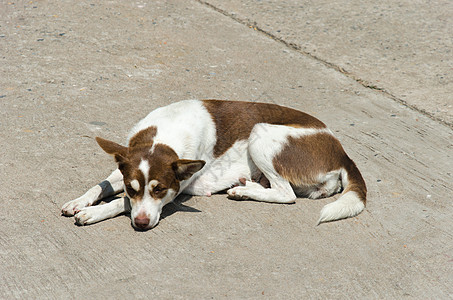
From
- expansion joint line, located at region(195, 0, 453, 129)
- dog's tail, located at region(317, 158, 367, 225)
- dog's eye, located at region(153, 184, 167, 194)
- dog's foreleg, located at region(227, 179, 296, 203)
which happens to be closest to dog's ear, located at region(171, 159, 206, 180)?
dog's eye, located at region(153, 184, 167, 194)

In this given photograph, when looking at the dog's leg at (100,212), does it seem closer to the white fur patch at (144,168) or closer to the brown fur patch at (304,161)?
the white fur patch at (144,168)


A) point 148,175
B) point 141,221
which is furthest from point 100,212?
point 148,175

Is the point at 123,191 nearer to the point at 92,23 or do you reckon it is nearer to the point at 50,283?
the point at 50,283

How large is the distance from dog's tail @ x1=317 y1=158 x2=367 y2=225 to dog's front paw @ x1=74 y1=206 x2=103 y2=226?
1.70 meters

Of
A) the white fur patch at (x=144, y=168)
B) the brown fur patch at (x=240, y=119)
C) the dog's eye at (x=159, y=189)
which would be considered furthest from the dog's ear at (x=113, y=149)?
the brown fur patch at (x=240, y=119)

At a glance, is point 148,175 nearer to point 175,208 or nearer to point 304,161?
point 175,208

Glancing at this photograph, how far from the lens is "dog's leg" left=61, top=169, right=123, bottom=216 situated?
4.26m

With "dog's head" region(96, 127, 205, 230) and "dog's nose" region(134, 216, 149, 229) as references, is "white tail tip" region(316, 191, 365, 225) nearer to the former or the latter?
"dog's head" region(96, 127, 205, 230)

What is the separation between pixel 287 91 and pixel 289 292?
3.48 metres

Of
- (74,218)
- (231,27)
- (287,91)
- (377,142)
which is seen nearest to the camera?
(74,218)

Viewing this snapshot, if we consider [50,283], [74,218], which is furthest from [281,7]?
[50,283]

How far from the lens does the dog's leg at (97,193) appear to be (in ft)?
14.0

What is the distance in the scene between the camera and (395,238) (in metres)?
4.39

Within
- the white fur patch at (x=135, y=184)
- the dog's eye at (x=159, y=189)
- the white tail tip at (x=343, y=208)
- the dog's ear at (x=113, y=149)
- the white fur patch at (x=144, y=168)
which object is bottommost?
the white tail tip at (x=343, y=208)
